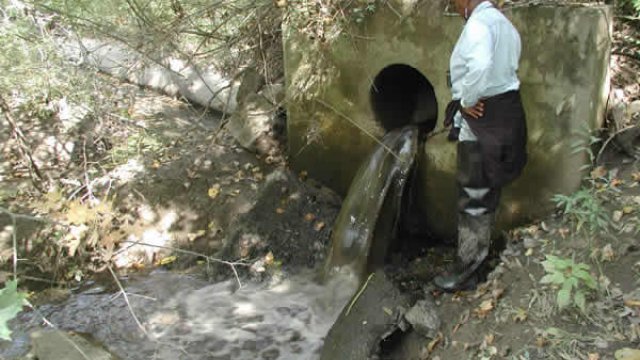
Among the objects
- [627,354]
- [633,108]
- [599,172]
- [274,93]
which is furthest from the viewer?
[274,93]

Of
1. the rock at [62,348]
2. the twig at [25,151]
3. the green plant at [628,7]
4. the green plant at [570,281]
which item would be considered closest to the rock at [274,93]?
the twig at [25,151]

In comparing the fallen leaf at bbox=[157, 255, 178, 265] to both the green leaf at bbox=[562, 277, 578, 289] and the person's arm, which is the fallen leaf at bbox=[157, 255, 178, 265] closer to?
the person's arm

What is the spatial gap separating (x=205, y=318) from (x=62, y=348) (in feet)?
4.77

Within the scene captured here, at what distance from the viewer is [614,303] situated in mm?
3662

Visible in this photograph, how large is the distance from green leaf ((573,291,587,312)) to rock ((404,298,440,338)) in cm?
115

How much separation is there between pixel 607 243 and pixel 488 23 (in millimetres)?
1820

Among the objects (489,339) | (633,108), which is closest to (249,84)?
(633,108)

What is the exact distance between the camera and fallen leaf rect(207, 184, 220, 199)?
680 cm

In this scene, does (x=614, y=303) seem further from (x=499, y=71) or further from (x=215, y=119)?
(x=215, y=119)

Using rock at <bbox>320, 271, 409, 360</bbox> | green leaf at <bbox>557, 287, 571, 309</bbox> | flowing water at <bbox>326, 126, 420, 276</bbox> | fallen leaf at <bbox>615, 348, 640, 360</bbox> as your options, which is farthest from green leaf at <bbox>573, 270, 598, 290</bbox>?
flowing water at <bbox>326, 126, 420, 276</bbox>

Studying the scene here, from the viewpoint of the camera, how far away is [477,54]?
3887mm

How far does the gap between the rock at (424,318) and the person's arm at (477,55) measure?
178 cm

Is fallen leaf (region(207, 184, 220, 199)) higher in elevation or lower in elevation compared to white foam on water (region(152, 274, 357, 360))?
higher

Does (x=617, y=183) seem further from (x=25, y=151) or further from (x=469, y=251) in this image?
(x=25, y=151)
